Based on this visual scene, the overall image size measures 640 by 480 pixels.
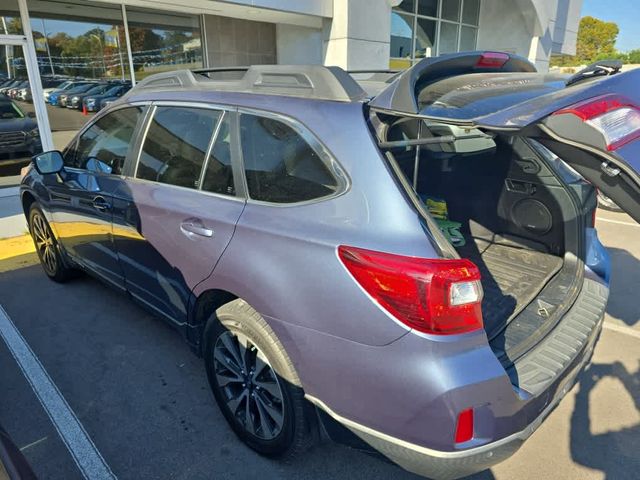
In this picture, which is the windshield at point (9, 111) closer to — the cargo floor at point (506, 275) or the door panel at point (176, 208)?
the door panel at point (176, 208)

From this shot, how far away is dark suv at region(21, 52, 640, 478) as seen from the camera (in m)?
1.56

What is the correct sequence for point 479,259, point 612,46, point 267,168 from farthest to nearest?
point 612,46
point 479,259
point 267,168

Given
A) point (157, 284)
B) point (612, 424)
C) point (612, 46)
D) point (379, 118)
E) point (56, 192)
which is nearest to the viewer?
point (379, 118)

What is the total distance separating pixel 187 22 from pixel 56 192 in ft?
23.6

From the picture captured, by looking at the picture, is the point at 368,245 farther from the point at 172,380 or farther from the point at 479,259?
the point at 172,380

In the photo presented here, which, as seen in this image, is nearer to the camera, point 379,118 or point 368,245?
point 368,245

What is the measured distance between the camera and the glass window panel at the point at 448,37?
1373 cm

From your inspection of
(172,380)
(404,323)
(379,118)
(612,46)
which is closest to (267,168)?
(379,118)

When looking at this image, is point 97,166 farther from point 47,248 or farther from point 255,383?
point 255,383

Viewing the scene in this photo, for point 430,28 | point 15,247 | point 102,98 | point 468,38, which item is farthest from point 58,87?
point 468,38

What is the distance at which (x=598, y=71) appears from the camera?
67.4 inches

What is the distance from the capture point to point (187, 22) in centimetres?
941

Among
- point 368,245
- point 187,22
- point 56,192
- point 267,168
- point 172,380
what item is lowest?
point 172,380

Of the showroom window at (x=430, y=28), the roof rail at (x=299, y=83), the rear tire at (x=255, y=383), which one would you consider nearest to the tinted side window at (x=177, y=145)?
the roof rail at (x=299, y=83)
